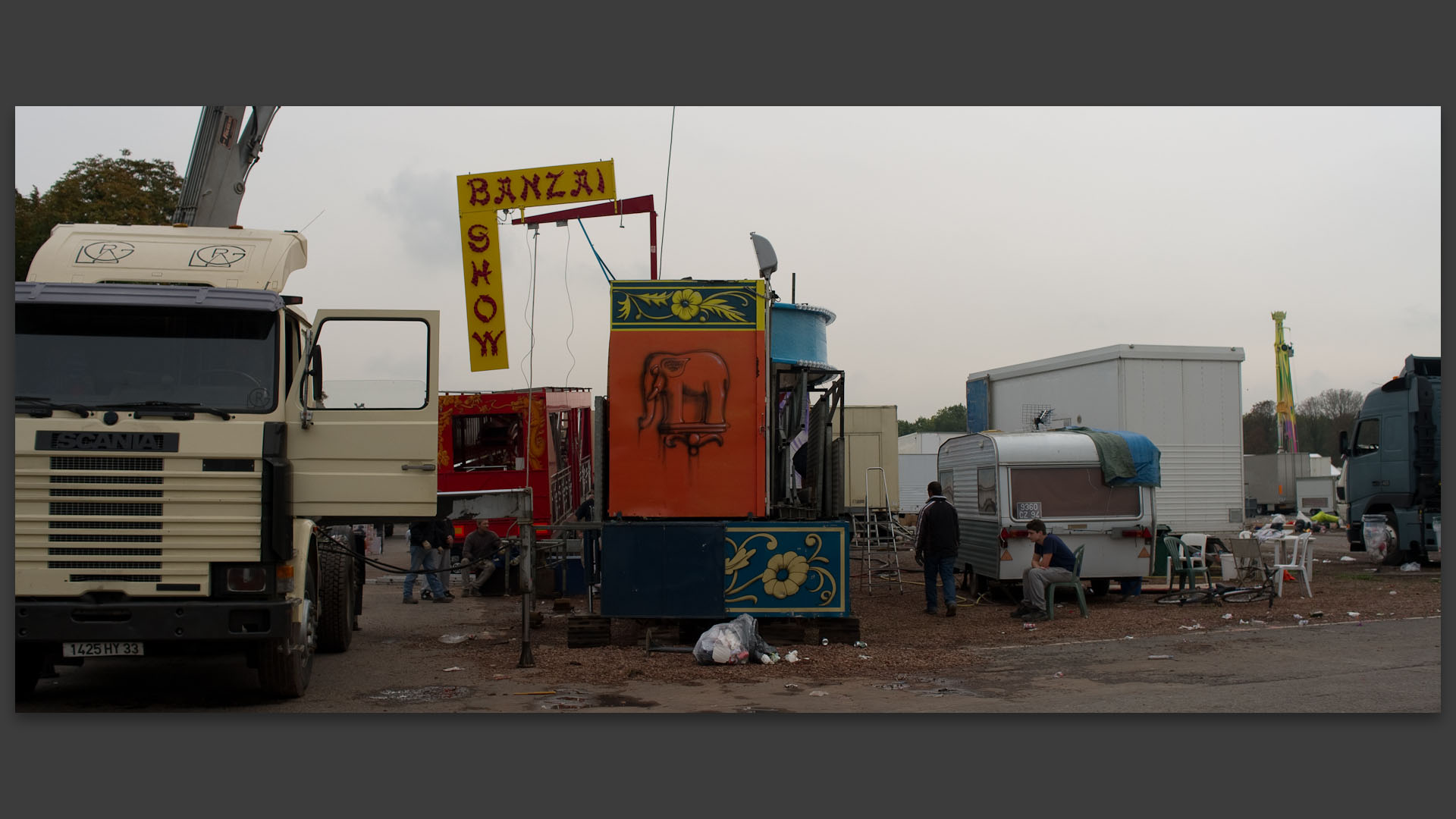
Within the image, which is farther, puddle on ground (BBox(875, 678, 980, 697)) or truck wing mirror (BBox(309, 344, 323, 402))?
puddle on ground (BBox(875, 678, 980, 697))

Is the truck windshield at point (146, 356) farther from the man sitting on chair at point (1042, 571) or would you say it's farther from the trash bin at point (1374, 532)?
the trash bin at point (1374, 532)

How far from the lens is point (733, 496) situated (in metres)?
11.1

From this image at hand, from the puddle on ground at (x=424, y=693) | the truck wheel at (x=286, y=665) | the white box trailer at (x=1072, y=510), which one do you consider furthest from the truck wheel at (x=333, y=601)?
the white box trailer at (x=1072, y=510)

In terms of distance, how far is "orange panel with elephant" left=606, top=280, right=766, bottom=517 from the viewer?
11062mm

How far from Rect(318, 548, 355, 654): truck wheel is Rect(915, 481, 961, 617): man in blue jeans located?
6.60 metres

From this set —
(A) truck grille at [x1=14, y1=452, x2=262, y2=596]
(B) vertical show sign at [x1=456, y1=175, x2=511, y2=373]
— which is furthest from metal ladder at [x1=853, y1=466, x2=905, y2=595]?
(A) truck grille at [x1=14, y1=452, x2=262, y2=596]

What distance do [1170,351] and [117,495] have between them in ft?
48.1

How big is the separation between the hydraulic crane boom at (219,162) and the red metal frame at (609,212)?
2.72m

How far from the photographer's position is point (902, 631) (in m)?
12.6

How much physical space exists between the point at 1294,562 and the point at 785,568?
8080 mm

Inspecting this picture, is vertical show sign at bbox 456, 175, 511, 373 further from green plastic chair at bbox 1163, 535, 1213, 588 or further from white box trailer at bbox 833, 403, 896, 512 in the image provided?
white box trailer at bbox 833, 403, 896, 512

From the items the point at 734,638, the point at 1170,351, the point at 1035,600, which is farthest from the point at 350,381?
the point at 1170,351

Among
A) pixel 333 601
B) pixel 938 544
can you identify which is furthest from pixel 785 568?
pixel 333 601

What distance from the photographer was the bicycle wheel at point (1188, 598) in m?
14.1
